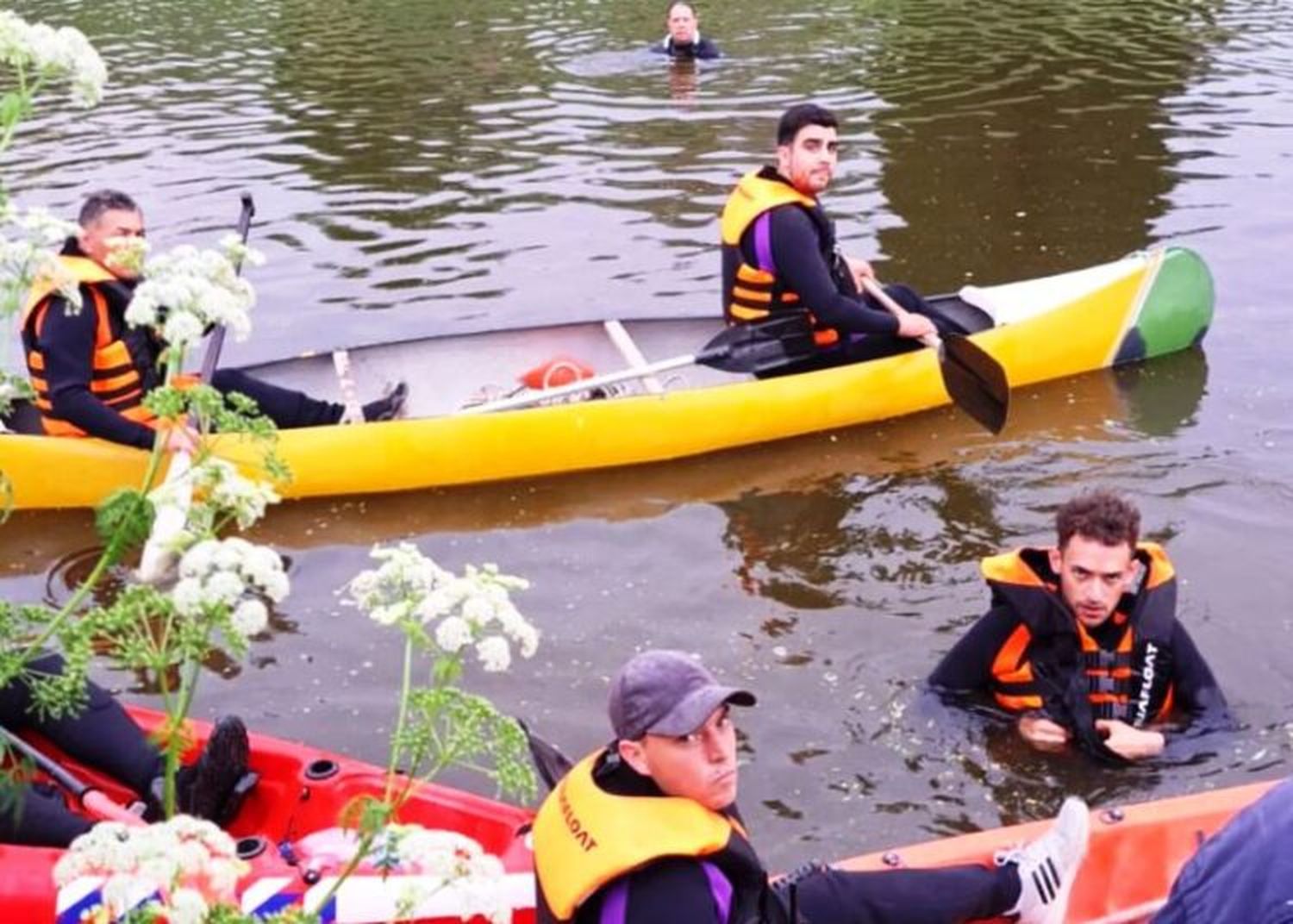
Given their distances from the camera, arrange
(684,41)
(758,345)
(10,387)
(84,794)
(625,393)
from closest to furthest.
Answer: (10,387), (84,794), (758,345), (625,393), (684,41)

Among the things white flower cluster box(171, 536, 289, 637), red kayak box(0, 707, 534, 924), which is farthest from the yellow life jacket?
white flower cluster box(171, 536, 289, 637)

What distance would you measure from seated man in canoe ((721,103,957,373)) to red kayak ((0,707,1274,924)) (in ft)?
11.3

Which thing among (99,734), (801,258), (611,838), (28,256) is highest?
(28,256)

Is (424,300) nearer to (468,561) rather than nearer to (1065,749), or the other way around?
(468,561)

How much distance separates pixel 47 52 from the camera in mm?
2707

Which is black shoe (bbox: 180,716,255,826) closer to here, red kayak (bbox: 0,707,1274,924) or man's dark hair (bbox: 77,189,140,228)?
red kayak (bbox: 0,707,1274,924)

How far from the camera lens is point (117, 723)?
4.47m

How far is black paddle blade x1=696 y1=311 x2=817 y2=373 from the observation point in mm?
7484

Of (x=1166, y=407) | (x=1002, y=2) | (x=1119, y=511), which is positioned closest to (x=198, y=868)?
(x=1119, y=511)

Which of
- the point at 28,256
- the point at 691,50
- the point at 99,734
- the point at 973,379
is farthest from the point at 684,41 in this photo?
the point at 28,256

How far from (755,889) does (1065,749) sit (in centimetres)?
213

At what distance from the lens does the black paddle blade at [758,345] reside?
7.48m

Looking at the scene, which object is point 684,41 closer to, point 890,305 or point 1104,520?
point 890,305

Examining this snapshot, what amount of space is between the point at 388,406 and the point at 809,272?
6.93 ft
